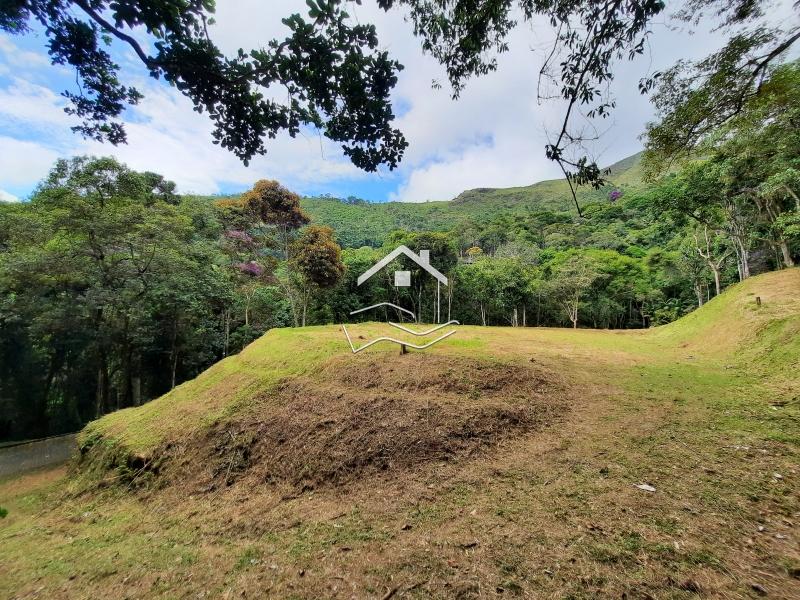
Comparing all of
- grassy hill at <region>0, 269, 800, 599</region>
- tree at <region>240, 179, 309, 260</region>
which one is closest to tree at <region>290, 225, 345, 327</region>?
tree at <region>240, 179, 309, 260</region>

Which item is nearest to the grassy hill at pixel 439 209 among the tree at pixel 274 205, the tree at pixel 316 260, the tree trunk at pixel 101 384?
the tree at pixel 274 205

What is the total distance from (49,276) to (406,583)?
13937 millimetres

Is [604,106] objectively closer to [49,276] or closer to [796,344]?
[796,344]

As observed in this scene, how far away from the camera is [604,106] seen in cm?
243

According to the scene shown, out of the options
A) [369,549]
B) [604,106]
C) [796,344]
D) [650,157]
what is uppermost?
[650,157]

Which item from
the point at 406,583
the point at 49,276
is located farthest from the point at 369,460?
the point at 49,276

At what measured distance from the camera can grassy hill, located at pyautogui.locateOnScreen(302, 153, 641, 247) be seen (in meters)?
51.9

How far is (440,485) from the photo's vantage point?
3066 millimetres

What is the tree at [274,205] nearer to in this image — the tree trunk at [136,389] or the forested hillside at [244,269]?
the forested hillside at [244,269]

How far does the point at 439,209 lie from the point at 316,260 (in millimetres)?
66952

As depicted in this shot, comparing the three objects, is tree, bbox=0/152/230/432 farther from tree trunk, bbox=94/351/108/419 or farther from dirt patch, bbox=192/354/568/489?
dirt patch, bbox=192/354/568/489

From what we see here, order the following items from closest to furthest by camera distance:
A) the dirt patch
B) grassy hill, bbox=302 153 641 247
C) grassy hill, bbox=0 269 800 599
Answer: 1. grassy hill, bbox=0 269 800 599
2. the dirt patch
3. grassy hill, bbox=302 153 641 247

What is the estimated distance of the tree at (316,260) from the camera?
17.7 meters

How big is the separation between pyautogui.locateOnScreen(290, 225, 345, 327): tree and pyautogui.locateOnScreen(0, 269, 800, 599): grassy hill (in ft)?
38.3
